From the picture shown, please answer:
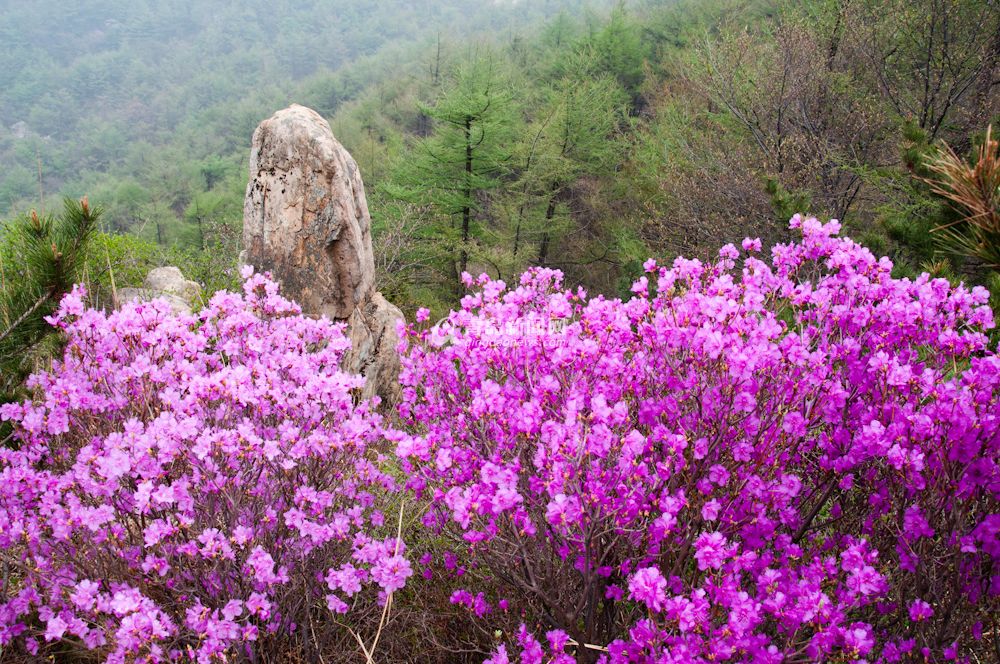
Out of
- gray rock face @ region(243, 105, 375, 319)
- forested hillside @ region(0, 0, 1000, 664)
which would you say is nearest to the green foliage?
forested hillside @ region(0, 0, 1000, 664)

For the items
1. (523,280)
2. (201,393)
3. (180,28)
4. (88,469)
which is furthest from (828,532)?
(180,28)

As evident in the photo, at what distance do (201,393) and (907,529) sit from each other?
8.85ft

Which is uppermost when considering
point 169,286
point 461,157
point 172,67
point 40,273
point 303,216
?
point 40,273

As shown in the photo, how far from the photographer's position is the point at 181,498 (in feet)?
7.06

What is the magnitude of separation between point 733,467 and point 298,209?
5.90 m

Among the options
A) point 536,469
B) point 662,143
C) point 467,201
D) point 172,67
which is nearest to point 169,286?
point 467,201

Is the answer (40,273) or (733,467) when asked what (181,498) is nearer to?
(40,273)

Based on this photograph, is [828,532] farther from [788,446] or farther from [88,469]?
[88,469]

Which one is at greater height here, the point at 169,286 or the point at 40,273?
the point at 40,273

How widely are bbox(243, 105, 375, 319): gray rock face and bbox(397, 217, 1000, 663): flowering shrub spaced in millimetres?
4652

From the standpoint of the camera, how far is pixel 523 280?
10.1ft

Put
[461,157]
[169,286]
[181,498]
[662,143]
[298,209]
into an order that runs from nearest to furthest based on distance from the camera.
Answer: [181,498]
[298,209]
[169,286]
[662,143]
[461,157]

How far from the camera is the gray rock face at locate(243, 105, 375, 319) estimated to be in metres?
6.73

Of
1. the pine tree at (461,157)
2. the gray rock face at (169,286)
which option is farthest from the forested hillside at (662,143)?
the gray rock face at (169,286)
